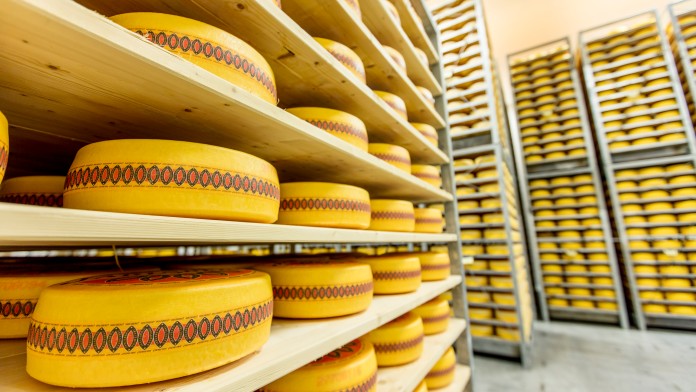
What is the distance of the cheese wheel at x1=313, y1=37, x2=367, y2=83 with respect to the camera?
109cm

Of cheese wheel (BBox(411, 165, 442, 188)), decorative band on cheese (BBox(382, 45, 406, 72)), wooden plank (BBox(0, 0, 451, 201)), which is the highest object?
decorative band on cheese (BBox(382, 45, 406, 72))

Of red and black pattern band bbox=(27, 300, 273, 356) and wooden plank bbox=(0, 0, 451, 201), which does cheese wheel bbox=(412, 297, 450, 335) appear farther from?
red and black pattern band bbox=(27, 300, 273, 356)

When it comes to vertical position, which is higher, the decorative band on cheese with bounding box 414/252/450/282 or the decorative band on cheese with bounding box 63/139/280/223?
the decorative band on cheese with bounding box 63/139/280/223

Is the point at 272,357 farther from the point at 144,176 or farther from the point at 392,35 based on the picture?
the point at 392,35

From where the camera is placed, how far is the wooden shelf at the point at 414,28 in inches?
72.6

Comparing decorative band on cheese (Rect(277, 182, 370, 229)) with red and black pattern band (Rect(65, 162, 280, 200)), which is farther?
decorative band on cheese (Rect(277, 182, 370, 229))

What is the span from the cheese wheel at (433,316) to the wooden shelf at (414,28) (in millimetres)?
1598

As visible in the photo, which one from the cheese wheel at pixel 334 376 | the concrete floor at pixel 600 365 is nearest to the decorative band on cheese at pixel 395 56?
the cheese wheel at pixel 334 376

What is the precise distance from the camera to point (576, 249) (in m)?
3.90

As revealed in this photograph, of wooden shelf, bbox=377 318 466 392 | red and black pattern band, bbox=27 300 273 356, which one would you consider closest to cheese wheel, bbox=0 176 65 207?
red and black pattern band, bbox=27 300 273 356

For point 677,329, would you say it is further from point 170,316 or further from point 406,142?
point 170,316

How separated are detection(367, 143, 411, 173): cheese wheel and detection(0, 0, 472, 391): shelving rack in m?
0.09

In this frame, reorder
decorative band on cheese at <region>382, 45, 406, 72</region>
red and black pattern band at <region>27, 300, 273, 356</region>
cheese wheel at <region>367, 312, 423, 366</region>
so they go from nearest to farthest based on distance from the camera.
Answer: red and black pattern band at <region>27, 300, 273, 356</region> → cheese wheel at <region>367, 312, 423, 366</region> → decorative band on cheese at <region>382, 45, 406, 72</region>

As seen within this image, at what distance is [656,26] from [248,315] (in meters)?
5.50
